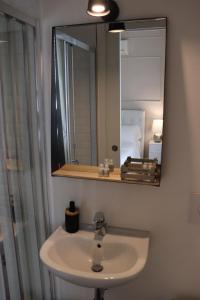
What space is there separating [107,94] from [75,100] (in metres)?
0.20

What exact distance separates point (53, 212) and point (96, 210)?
290 mm

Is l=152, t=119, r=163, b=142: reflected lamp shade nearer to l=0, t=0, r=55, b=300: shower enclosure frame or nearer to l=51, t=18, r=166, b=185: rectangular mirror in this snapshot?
l=51, t=18, r=166, b=185: rectangular mirror

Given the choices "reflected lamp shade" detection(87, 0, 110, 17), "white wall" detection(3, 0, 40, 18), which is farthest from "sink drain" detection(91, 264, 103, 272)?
"white wall" detection(3, 0, 40, 18)

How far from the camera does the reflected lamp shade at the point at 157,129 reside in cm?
135

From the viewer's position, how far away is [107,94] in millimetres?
1449

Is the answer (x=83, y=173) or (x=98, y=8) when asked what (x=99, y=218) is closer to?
(x=83, y=173)

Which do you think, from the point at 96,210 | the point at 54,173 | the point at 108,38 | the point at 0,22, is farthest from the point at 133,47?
the point at 96,210

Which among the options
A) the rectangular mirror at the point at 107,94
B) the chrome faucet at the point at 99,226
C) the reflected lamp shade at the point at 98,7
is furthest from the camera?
the chrome faucet at the point at 99,226

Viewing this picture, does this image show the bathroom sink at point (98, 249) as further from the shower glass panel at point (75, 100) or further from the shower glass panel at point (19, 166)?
the shower glass panel at point (75, 100)

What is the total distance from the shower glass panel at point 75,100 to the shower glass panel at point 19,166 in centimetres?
14

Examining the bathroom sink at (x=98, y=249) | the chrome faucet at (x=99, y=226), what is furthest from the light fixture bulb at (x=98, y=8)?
the bathroom sink at (x=98, y=249)

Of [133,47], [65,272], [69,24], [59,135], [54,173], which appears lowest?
[65,272]

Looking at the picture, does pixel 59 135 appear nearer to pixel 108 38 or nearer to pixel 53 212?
pixel 53 212

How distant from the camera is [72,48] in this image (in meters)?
1.49
